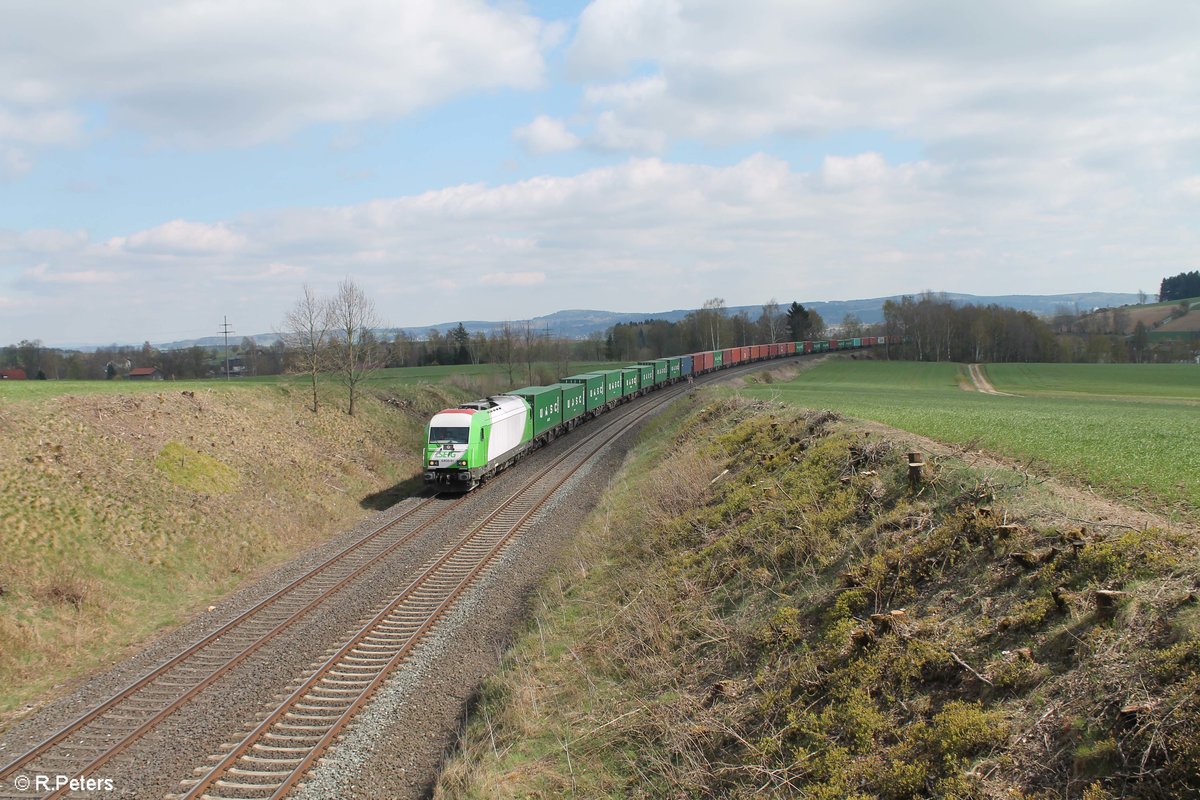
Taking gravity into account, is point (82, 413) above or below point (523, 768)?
above

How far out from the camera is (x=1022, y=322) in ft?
358

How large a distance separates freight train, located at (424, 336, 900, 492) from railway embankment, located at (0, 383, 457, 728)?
374cm

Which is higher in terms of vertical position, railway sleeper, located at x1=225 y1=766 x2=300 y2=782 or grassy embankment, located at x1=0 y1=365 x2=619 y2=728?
grassy embankment, located at x1=0 y1=365 x2=619 y2=728

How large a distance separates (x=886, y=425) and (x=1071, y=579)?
11.9 m

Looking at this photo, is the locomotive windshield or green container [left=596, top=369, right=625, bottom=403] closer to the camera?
the locomotive windshield

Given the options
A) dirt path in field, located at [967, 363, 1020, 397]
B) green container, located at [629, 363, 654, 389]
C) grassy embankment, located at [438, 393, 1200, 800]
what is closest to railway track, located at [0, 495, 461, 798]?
grassy embankment, located at [438, 393, 1200, 800]

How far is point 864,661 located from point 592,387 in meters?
37.3

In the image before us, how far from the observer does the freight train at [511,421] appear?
26172 millimetres

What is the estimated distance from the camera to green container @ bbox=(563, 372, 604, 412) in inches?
1711

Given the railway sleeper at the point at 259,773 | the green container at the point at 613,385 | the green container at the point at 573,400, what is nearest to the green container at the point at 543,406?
the green container at the point at 573,400

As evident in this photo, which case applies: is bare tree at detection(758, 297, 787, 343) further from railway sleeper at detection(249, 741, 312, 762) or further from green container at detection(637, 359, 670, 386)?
railway sleeper at detection(249, 741, 312, 762)

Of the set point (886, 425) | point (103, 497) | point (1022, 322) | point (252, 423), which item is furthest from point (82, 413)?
point (1022, 322)

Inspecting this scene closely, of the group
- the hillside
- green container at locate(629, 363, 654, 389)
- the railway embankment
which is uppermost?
the hillside

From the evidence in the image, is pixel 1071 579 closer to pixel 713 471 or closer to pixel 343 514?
pixel 713 471
